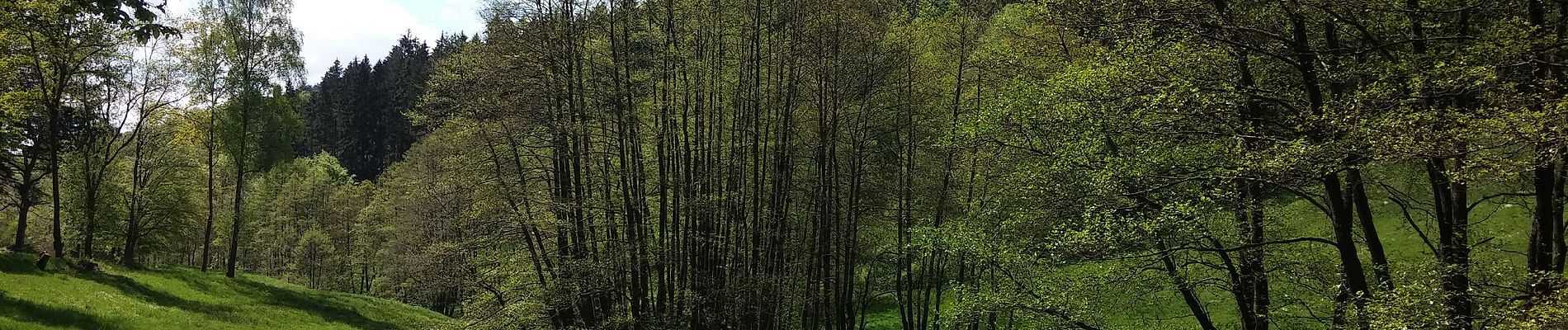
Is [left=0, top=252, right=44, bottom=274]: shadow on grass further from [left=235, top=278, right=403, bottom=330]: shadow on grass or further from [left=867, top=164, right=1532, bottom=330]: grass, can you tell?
[left=867, top=164, right=1532, bottom=330]: grass

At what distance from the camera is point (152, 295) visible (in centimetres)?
1731

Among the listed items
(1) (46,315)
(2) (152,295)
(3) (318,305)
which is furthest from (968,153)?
(3) (318,305)

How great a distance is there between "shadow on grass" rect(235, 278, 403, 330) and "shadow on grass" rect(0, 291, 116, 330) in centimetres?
897

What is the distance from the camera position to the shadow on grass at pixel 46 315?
37.1 ft

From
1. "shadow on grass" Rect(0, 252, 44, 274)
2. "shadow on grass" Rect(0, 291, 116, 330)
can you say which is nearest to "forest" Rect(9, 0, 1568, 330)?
"shadow on grass" Rect(0, 252, 44, 274)

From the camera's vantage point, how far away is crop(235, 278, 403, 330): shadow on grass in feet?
71.0

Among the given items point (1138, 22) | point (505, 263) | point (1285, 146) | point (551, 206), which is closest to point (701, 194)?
point (551, 206)

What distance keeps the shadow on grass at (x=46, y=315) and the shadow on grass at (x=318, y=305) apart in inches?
353

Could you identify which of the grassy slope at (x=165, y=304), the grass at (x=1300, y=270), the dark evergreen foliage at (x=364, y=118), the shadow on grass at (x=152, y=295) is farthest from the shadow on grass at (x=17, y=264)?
the dark evergreen foliage at (x=364, y=118)

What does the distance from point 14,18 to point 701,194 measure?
12.4 meters

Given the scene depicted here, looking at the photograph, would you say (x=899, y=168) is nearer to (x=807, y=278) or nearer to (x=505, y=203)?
(x=807, y=278)

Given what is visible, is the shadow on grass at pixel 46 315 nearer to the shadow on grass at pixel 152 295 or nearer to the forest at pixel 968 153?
the forest at pixel 968 153

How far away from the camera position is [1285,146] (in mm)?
7988

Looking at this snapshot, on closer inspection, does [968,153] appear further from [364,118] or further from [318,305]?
[364,118]
